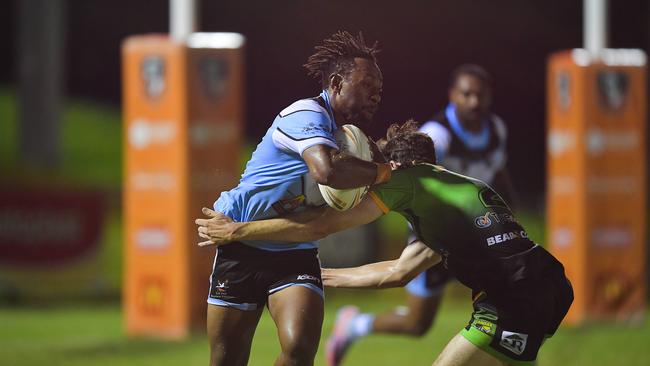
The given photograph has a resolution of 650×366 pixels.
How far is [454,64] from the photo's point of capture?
78.6 feet

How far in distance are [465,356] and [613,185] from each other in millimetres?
9167

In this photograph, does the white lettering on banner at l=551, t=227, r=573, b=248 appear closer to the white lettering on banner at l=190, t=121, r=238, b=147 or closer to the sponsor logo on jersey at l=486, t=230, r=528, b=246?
the white lettering on banner at l=190, t=121, r=238, b=147

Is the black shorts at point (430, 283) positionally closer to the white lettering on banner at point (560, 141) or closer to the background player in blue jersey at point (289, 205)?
the background player in blue jersey at point (289, 205)

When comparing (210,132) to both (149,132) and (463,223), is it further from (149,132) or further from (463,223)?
(463,223)

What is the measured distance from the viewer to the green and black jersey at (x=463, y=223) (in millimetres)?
6613

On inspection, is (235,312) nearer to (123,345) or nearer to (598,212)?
(123,345)

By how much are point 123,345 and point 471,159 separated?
4.45 m

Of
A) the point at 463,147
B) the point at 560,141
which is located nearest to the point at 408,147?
the point at 463,147

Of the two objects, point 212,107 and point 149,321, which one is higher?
point 212,107

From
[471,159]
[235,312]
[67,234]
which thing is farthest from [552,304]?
[67,234]

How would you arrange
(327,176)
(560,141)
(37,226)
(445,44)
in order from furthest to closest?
(445,44) < (37,226) < (560,141) < (327,176)

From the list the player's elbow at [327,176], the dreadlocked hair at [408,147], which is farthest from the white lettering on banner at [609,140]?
the player's elbow at [327,176]

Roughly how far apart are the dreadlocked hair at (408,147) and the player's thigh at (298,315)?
86cm

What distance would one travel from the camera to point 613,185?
603 inches
